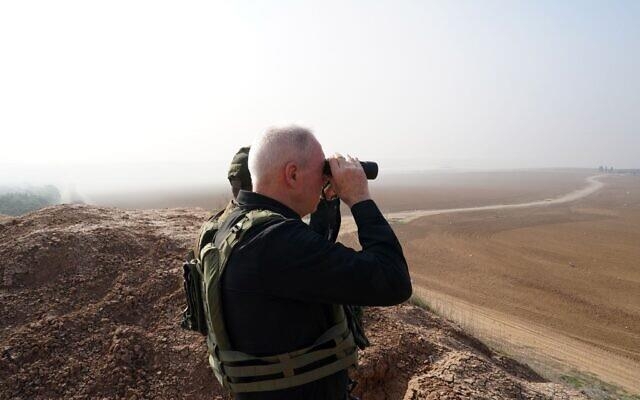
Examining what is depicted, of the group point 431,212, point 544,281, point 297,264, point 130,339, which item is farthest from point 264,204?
point 431,212

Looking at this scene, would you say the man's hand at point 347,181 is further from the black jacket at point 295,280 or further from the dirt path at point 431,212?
the dirt path at point 431,212


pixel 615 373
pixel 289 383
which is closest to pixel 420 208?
pixel 615 373

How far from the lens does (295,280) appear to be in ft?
5.64

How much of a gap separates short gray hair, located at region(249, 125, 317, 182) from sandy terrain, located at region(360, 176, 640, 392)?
1006 cm

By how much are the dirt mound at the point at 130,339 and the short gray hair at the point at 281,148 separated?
341cm

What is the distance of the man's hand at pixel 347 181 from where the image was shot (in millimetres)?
1988

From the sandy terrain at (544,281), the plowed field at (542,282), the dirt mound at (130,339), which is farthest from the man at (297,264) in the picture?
the sandy terrain at (544,281)

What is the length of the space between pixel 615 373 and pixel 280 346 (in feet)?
39.8

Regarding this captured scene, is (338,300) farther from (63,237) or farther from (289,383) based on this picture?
(63,237)

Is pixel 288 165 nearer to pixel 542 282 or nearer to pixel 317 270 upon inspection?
pixel 317 270

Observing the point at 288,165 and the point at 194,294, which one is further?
the point at 194,294

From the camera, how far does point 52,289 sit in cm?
581

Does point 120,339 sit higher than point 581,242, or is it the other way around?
point 120,339

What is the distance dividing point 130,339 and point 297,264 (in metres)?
4.03
